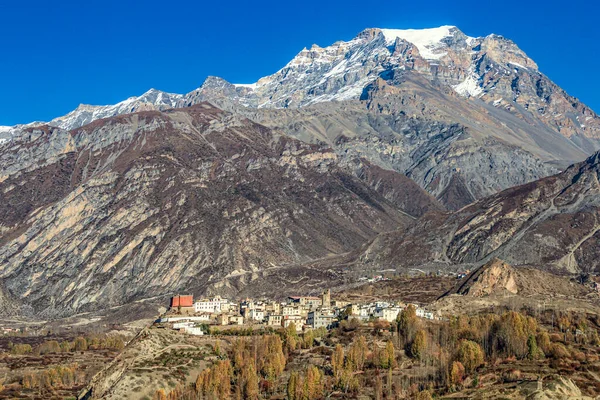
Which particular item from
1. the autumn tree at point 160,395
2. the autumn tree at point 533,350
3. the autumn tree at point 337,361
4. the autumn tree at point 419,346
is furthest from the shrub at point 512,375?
the autumn tree at point 160,395

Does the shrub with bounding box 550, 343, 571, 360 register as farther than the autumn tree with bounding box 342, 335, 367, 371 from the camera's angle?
No

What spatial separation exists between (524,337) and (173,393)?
68.8 meters

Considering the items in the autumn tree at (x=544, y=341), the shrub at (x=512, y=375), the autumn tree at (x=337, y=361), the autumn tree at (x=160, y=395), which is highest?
the autumn tree at (x=544, y=341)

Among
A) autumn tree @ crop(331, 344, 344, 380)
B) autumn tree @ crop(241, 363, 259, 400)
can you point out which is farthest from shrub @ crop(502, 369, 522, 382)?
autumn tree @ crop(241, 363, 259, 400)

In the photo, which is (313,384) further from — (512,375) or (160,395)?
(512,375)

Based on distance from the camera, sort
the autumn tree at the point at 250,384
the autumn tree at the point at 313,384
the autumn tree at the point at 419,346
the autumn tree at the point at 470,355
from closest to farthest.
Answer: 1. the autumn tree at the point at 313,384
2. the autumn tree at the point at 250,384
3. the autumn tree at the point at 470,355
4. the autumn tree at the point at 419,346

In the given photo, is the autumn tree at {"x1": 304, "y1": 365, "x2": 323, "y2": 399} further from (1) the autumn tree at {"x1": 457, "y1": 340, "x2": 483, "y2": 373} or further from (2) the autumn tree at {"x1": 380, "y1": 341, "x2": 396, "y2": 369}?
(1) the autumn tree at {"x1": 457, "y1": 340, "x2": 483, "y2": 373}

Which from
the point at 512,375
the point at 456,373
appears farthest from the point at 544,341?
the point at 456,373

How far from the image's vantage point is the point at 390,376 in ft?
555

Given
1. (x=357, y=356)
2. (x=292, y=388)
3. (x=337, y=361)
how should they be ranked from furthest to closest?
(x=357, y=356)
(x=337, y=361)
(x=292, y=388)

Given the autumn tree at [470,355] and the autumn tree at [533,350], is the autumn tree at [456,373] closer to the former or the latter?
the autumn tree at [470,355]

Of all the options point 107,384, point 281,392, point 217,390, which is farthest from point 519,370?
point 107,384

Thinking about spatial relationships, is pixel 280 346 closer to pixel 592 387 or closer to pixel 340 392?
pixel 340 392

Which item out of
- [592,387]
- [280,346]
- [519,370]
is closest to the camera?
[592,387]
